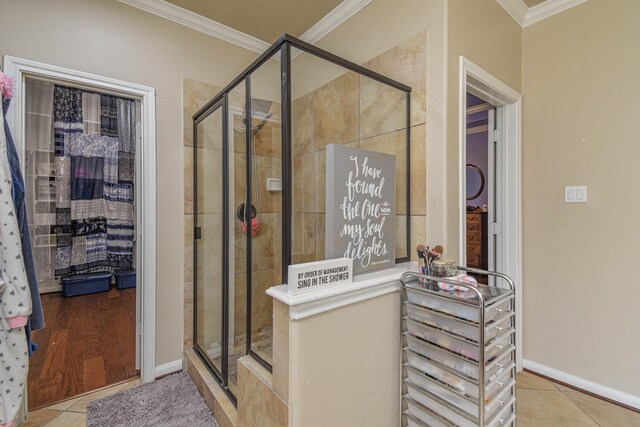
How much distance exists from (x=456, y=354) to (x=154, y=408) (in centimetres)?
176

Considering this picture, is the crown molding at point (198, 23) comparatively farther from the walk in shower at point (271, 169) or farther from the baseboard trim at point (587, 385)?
the baseboard trim at point (587, 385)

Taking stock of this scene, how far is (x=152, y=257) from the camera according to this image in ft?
6.70

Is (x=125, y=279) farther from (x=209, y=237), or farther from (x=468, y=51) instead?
(x=468, y=51)

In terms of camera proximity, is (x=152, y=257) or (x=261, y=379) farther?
(x=152, y=257)

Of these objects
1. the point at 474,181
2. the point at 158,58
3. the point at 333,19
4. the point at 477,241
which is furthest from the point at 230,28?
the point at 474,181

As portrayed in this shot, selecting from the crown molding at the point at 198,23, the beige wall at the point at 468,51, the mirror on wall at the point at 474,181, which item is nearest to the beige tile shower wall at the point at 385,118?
the beige wall at the point at 468,51

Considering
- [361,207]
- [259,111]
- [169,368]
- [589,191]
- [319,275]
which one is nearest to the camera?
[319,275]

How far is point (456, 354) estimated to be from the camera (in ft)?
3.80

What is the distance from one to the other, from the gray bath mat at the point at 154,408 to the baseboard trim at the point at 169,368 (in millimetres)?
82

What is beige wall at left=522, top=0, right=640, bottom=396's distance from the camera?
69.2 inches

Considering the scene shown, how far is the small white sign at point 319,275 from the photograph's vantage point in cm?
107

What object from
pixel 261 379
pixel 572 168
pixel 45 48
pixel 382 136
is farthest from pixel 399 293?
pixel 45 48

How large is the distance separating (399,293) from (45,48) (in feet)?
8.04

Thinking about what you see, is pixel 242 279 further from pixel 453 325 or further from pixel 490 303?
pixel 490 303
